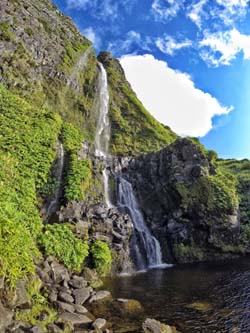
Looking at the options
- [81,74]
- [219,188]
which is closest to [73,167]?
[219,188]

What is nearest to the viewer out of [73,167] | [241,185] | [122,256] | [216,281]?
[216,281]

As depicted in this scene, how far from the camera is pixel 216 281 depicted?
28250mm

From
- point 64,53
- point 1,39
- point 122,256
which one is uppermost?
point 64,53

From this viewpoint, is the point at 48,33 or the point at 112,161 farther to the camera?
the point at 48,33

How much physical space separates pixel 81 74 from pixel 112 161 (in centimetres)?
2214

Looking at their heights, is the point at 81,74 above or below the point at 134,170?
above

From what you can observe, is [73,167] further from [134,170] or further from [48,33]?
[48,33]

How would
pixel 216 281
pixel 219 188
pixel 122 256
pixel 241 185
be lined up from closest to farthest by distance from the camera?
pixel 216 281 → pixel 122 256 → pixel 219 188 → pixel 241 185

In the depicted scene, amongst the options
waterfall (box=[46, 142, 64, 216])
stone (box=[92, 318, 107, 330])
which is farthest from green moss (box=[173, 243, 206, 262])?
stone (box=[92, 318, 107, 330])

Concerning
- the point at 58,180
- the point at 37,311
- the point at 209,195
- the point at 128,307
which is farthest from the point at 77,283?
the point at 209,195

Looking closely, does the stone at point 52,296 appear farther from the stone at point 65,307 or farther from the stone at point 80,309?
the stone at point 80,309

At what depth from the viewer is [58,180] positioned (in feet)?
114

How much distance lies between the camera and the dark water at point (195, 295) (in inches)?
716

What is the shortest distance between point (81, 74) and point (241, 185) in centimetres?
3742
